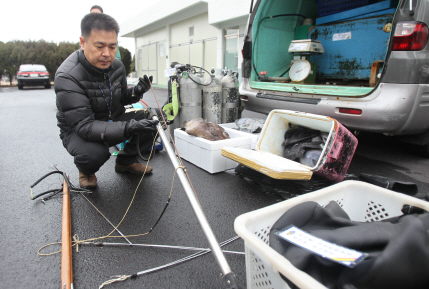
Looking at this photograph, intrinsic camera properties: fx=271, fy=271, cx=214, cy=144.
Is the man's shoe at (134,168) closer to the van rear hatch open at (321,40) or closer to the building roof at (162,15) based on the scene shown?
the van rear hatch open at (321,40)

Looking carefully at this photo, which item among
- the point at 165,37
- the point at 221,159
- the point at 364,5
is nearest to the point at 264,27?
the point at 364,5

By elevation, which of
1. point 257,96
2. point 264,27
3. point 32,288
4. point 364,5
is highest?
point 364,5

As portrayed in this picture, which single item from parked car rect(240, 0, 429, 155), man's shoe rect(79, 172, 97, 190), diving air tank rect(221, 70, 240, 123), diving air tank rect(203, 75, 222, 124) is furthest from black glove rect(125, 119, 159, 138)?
diving air tank rect(221, 70, 240, 123)

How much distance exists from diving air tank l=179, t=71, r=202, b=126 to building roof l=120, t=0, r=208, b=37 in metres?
9.87

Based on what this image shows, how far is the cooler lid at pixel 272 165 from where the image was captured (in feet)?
7.05

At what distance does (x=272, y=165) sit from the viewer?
88.9 inches

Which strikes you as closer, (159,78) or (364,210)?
(364,210)

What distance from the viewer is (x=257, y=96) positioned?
12.0 ft

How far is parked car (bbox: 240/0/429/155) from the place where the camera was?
238 centimetres

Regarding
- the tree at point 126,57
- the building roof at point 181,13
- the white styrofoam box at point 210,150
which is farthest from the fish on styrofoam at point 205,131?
the tree at point 126,57

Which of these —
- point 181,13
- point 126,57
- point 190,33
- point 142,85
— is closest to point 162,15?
A: point 181,13

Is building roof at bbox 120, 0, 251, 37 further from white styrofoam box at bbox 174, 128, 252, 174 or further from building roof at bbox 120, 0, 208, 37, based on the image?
white styrofoam box at bbox 174, 128, 252, 174

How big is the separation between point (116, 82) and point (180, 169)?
5.44 feet

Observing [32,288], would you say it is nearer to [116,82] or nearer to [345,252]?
[345,252]
